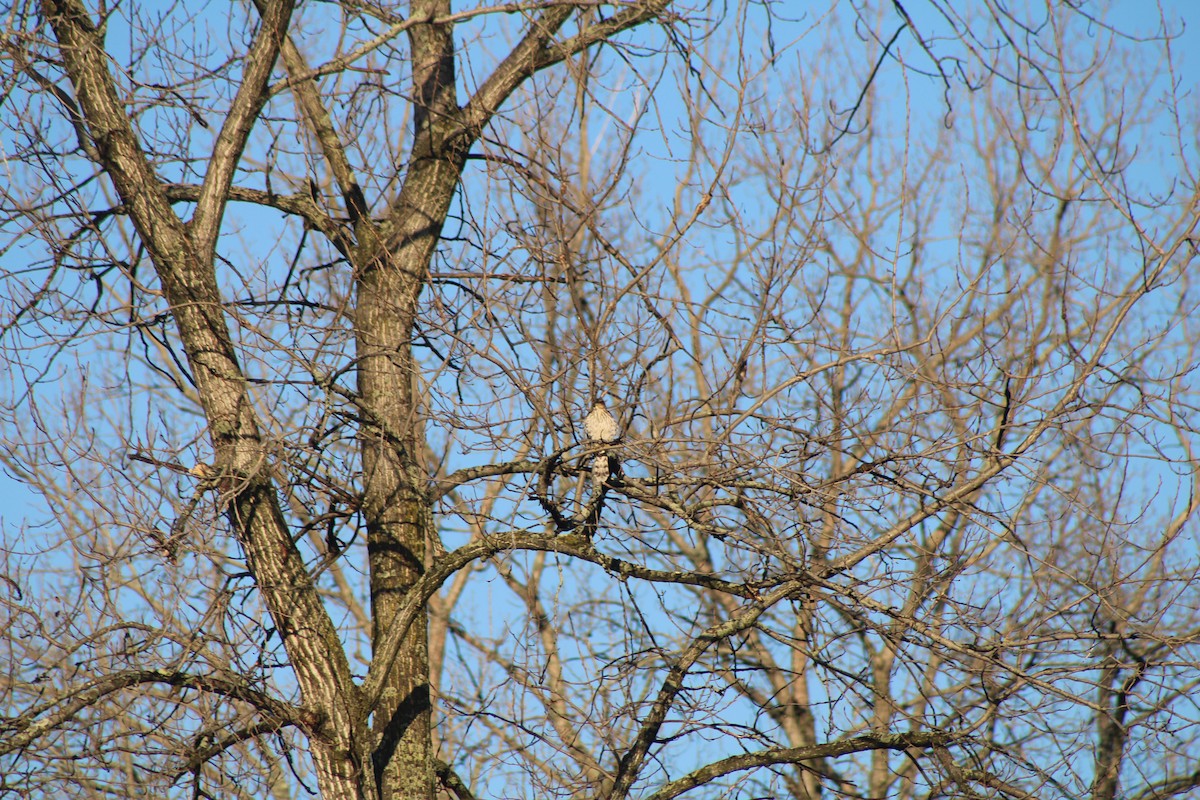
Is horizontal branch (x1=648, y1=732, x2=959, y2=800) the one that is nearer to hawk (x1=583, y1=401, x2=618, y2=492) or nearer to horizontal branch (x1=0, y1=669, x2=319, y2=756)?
hawk (x1=583, y1=401, x2=618, y2=492)

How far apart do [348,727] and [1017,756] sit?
2.85 m

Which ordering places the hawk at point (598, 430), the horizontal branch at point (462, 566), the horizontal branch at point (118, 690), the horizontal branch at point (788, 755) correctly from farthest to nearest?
the horizontal branch at point (788, 755) < the horizontal branch at point (462, 566) < the hawk at point (598, 430) < the horizontal branch at point (118, 690)

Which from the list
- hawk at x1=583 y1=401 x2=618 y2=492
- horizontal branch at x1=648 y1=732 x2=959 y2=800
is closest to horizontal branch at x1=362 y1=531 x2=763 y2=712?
hawk at x1=583 y1=401 x2=618 y2=492

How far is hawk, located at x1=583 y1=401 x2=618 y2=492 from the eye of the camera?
446cm

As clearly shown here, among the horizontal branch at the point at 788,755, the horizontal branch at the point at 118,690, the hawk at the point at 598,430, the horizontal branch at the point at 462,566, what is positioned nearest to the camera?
the horizontal branch at the point at 118,690

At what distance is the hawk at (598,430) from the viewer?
4.46 meters

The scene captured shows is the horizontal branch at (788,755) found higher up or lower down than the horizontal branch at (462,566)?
lower down

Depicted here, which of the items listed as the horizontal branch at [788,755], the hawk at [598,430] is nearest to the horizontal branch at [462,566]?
the hawk at [598,430]

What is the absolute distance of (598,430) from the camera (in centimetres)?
465

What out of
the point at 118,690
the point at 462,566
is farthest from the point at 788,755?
the point at 118,690

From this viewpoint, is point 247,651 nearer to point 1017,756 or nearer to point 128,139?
point 128,139

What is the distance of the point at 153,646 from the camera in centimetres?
437

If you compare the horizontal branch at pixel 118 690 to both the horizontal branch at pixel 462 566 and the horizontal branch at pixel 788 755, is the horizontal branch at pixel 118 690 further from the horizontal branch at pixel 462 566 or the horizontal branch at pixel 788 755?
the horizontal branch at pixel 788 755

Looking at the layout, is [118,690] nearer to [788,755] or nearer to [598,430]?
[598,430]
